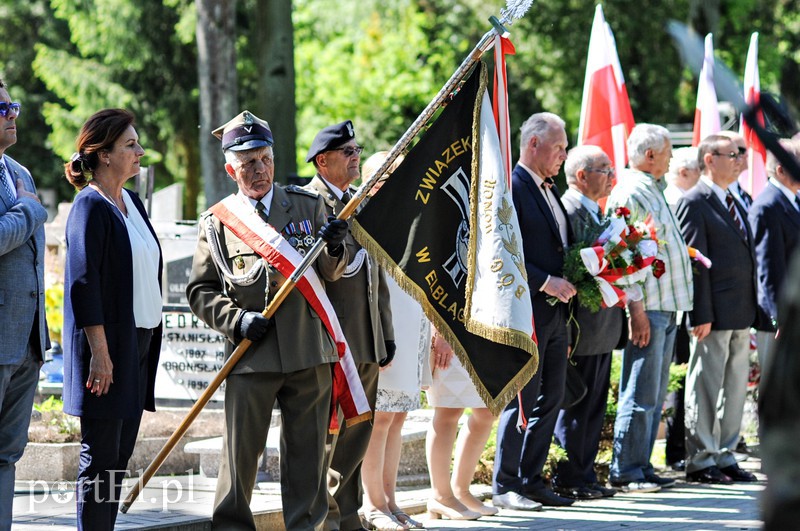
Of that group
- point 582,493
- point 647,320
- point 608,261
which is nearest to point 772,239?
point 647,320

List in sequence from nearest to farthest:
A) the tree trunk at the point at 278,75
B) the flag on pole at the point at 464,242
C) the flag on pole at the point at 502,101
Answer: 1. the flag on pole at the point at 464,242
2. the flag on pole at the point at 502,101
3. the tree trunk at the point at 278,75

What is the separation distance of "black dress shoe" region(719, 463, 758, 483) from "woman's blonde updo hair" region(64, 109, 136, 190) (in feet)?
18.8

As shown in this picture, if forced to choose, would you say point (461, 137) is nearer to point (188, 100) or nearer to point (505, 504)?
point (505, 504)

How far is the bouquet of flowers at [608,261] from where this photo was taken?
7.77 m

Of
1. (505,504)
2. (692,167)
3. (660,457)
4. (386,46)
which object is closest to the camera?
(505,504)

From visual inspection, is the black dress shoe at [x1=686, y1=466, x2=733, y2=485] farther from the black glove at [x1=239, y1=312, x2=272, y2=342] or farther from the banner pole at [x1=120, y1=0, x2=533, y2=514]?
the black glove at [x1=239, y1=312, x2=272, y2=342]

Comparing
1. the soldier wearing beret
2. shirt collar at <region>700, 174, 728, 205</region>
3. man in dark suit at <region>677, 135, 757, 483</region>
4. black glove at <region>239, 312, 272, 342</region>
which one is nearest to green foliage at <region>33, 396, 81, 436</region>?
the soldier wearing beret

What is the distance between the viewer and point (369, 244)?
6.55m

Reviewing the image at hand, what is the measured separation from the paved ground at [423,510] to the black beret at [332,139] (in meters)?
1.99

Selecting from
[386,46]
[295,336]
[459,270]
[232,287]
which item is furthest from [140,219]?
[386,46]

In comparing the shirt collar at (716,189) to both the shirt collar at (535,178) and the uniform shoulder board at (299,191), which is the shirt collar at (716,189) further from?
the uniform shoulder board at (299,191)

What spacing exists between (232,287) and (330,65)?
2860 centimetres

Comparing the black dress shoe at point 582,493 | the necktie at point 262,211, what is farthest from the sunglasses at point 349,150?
the black dress shoe at point 582,493

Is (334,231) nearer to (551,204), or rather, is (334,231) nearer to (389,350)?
(389,350)
